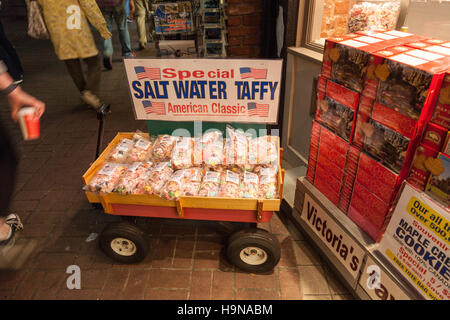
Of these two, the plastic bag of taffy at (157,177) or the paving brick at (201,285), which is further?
the paving brick at (201,285)

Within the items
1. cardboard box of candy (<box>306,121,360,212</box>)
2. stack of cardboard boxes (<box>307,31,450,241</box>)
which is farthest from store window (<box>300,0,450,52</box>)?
cardboard box of candy (<box>306,121,360,212</box>)

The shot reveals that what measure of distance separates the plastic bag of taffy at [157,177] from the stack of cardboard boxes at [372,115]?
1299 millimetres

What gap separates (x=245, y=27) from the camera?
357 centimetres

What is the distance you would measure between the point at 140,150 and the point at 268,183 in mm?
1257

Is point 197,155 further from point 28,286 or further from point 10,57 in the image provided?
point 10,57

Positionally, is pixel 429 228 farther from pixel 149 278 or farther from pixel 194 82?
pixel 149 278

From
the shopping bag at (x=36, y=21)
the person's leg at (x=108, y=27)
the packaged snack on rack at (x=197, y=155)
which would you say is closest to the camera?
the packaged snack on rack at (x=197, y=155)

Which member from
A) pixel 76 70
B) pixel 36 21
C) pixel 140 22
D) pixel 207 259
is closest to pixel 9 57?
pixel 76 70

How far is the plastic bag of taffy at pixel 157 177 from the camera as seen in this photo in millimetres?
2281

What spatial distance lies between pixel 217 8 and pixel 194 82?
2.07 meters

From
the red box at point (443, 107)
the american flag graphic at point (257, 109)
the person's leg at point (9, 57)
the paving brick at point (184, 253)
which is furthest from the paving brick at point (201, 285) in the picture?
the person's leg at point (9, 57)

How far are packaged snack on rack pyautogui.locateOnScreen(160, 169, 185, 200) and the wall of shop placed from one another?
6.44ft

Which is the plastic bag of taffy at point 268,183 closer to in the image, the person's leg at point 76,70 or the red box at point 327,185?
→ the red box at point 327,185

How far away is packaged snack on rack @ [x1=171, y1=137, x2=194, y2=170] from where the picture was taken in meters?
2.58
